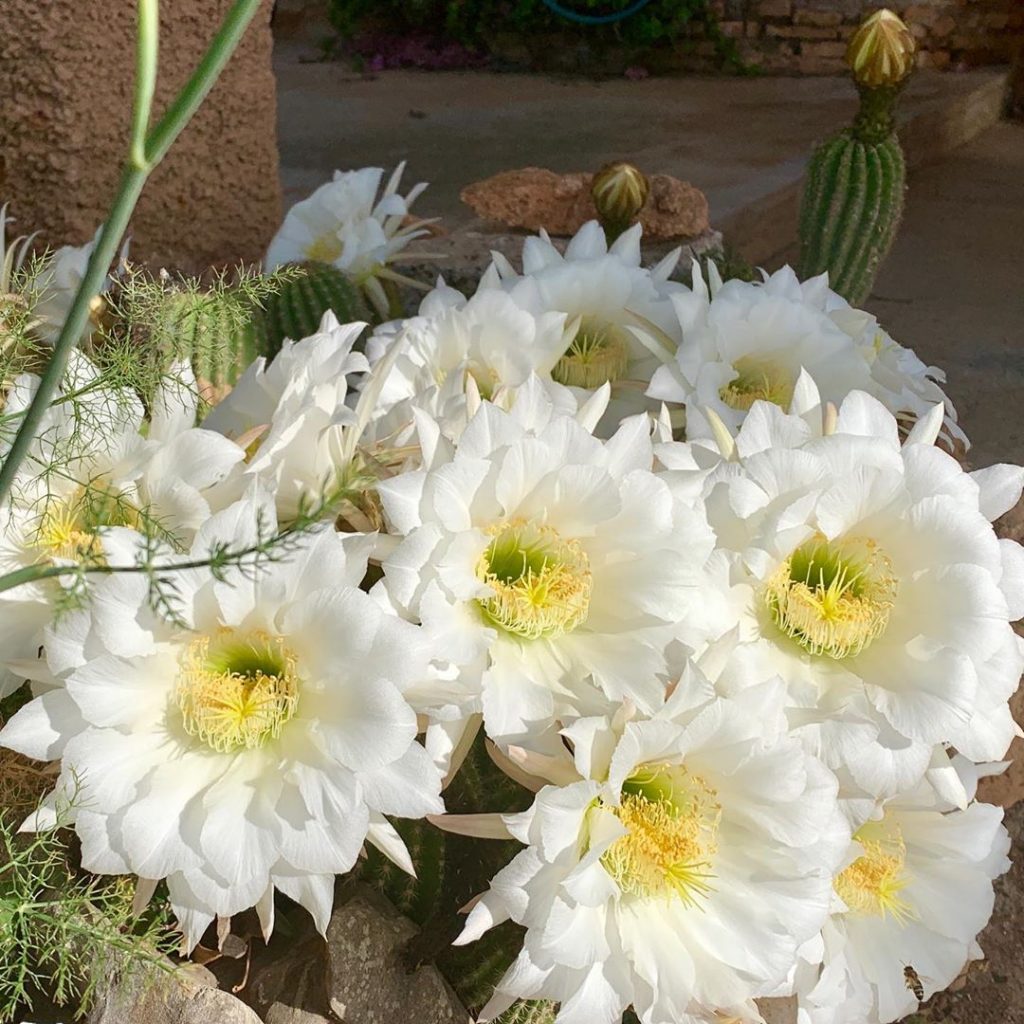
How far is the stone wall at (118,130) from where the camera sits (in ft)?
5.83

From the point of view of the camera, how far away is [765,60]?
6.45 meters

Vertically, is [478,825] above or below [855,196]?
above

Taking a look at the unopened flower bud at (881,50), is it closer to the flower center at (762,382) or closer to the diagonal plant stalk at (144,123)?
the flower center at (762,382)

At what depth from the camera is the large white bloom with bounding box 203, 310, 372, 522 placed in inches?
28.1

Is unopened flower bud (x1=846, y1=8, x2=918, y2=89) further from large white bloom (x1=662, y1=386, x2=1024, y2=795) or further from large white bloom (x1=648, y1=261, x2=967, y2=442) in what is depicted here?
large white bloom (x1=662, y1=386, x2=1024, y2=795)

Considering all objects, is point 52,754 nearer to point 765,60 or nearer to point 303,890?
point 303,890

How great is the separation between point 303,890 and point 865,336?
2.35ft

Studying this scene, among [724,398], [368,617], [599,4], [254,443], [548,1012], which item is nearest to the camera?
[368,617]

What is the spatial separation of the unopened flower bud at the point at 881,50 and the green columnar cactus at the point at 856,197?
2.6 inches

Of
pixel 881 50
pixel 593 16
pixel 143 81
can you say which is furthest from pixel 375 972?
pixel 593 16

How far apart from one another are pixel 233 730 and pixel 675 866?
0.85ft

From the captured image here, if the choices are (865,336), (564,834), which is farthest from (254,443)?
(865,336)

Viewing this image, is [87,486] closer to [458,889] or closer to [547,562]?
[547,562]

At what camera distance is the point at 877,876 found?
84 cm
